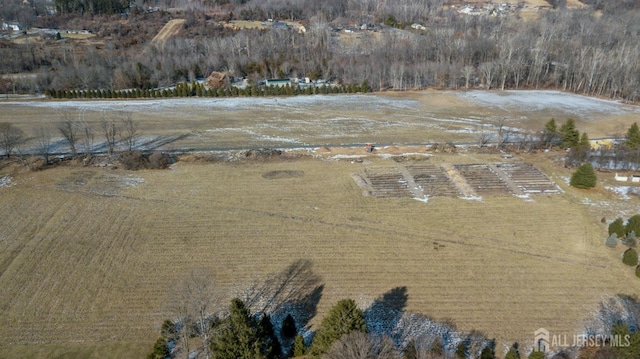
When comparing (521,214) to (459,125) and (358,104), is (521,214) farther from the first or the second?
(358,104)

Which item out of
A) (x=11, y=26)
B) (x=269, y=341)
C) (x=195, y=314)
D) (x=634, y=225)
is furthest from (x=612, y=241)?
(x=11, y=26)

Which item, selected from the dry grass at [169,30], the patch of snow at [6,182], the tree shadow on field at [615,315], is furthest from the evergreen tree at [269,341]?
the dry grass at [169,30]

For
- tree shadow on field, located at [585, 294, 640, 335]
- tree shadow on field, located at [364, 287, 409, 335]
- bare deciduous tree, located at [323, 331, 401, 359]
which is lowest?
tree shadow on field, located at [585, 294, 640, 335]

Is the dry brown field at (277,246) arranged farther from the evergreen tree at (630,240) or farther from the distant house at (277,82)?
the distant house at (277,82)

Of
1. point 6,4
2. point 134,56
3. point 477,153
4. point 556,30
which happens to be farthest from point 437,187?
point 6,4

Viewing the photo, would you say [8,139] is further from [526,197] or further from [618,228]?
[618,228]

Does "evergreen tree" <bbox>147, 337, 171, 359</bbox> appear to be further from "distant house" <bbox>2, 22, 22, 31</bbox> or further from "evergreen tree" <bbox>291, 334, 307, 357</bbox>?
"distant house" <bbox>2, 22, 22, 31</bbox>

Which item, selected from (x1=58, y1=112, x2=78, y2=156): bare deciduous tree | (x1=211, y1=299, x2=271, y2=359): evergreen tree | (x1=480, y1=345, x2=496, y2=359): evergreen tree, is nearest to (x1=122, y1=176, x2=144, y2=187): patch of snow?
(x1=58, y1=112, x2=78, y2=156): bare deciduous tree
